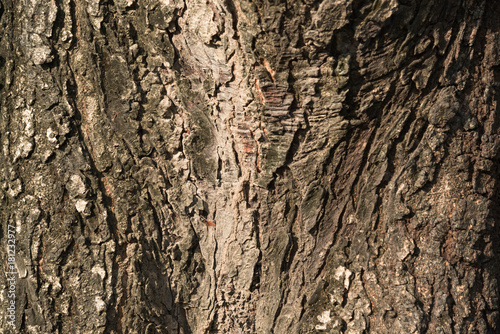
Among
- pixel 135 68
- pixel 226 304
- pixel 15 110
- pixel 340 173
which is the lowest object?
pixel 226 304

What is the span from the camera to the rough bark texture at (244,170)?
167 centimetres

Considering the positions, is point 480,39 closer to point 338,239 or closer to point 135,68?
point 338,239

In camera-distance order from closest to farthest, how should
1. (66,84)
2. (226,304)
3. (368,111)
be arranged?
1. (368,111)
2. (66,84)
3. (226,304)

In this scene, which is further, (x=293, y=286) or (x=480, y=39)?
(x=293, y=286)

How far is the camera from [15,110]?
5.99 ft

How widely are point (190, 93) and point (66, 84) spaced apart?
484 millimetres

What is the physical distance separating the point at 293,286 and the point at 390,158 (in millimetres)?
628

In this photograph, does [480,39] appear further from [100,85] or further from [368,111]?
[100,85]

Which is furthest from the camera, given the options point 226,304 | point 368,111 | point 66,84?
point 226,304

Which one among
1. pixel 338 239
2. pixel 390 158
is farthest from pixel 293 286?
pixel 390 158

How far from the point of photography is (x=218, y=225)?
6.13 ft

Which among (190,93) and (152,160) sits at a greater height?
(190,93)

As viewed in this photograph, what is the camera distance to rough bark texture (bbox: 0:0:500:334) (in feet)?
5.46

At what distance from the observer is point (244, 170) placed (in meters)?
1.80
